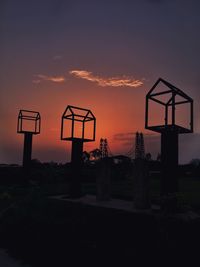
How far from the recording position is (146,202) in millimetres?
11531

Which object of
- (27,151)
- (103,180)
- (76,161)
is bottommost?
(103,180)

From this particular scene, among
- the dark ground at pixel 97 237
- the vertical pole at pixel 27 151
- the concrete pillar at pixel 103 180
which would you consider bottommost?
the dark ground at pixel 97 237

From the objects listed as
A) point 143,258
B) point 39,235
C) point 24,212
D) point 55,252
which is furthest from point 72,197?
point 143,258

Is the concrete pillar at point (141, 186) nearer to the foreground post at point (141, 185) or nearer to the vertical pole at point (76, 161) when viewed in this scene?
the foreground post at point (141, 185)

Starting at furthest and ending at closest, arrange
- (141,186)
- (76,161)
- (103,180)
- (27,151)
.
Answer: (27,151)
(76,161)
(103,180)
(141,186)

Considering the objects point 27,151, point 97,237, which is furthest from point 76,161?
point 97,237

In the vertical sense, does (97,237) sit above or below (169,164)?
below

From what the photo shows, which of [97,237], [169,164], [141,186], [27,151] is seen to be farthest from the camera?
[27,151]

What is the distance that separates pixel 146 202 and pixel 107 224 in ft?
6.84

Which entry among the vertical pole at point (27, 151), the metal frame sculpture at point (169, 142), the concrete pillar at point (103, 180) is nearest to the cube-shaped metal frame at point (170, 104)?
the metal frame sculpture at point (169, 142)

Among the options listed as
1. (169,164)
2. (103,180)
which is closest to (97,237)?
(169,164)

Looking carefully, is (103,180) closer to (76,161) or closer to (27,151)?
(76,161)

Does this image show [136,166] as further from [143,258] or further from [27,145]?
[27,145]

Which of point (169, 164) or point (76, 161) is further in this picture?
point (76, 161)
